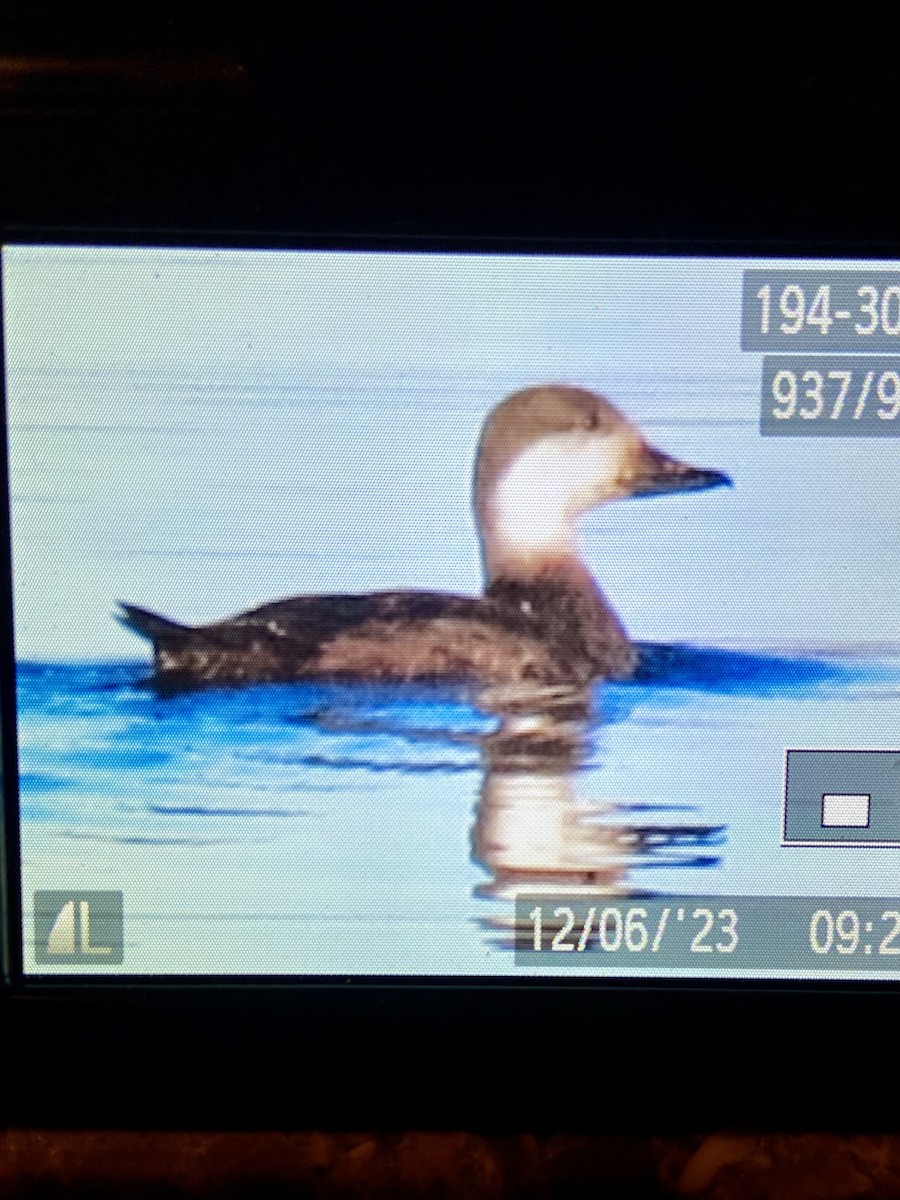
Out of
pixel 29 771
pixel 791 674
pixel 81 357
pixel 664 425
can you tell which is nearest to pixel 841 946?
pixel 791 674

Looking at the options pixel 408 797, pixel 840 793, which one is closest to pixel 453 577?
pixel 408 797

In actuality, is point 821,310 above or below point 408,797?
above

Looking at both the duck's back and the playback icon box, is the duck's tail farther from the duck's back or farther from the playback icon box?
the playback icon box

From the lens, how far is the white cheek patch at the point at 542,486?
96 centimetres

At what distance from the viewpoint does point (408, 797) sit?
0.97 m

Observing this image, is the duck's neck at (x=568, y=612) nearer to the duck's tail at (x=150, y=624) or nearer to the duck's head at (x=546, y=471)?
the duck's head at (x=546, y=471)

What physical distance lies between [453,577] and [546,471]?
0.12m

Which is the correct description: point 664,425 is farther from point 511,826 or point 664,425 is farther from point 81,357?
point 81,357

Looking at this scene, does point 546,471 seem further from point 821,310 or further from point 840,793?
point 840,793

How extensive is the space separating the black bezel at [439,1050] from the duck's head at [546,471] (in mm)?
387

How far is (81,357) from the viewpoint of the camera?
0.94 m

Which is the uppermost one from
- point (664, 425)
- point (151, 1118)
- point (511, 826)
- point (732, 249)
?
point (732, 249)

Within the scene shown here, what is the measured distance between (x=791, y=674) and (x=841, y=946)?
10.1 inches

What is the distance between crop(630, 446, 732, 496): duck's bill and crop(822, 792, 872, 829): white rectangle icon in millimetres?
298
